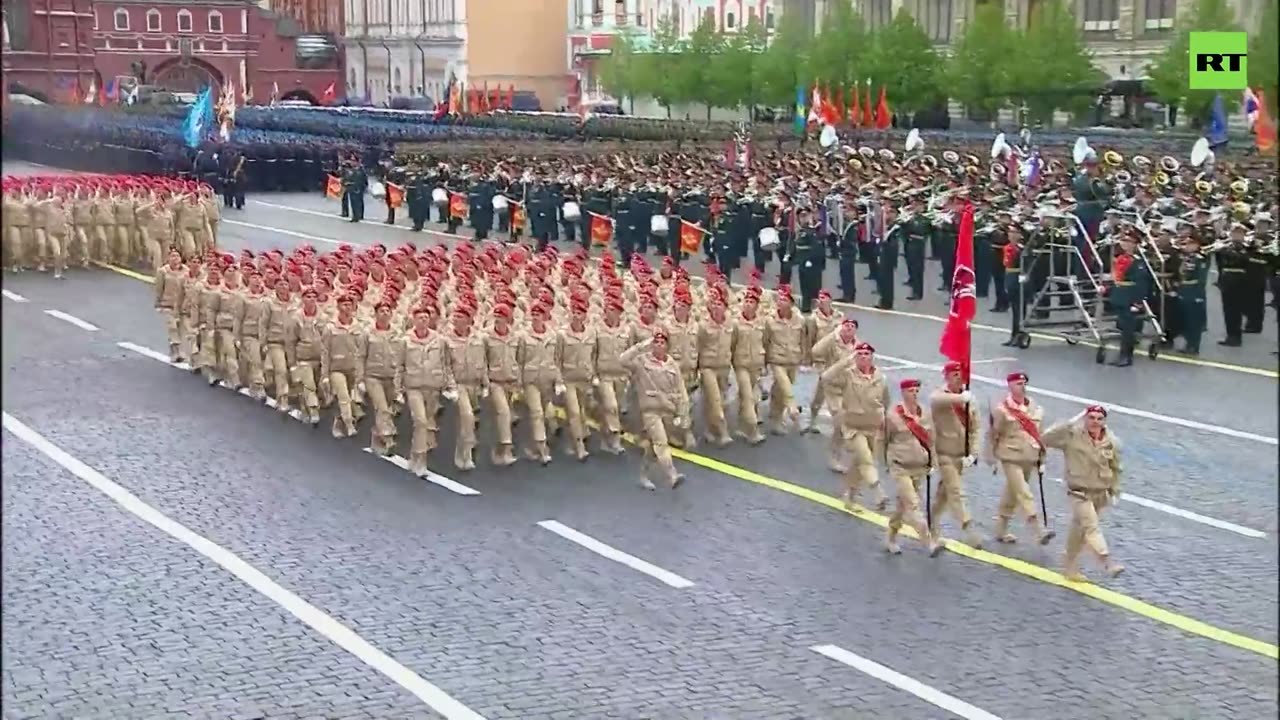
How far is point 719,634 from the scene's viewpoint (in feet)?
33.7

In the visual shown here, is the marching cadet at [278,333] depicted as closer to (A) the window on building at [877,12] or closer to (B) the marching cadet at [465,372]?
(B) the marching cadet at [465,372]

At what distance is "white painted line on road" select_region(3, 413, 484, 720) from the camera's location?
362 inches

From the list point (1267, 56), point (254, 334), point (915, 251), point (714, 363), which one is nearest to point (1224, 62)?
point (1267, 56)

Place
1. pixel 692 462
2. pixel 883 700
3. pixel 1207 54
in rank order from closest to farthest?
pixel 1207 54 → pixel 883 700 → pixel 692 462

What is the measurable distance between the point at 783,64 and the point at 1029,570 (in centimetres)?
3344

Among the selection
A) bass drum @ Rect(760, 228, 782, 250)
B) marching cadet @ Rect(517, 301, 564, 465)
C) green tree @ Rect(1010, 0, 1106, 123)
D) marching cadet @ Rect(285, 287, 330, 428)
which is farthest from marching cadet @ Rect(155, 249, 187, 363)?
bass drum @ Rect(760, 228, 782, 250)

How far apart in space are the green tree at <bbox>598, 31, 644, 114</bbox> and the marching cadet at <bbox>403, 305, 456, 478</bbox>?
4341cm

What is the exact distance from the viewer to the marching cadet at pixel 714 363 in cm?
1598

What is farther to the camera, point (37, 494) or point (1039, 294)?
point (1039, 294)

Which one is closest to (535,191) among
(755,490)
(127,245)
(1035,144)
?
(127,245)

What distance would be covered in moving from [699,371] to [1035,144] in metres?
21.7

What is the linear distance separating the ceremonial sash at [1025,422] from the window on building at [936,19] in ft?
52.7

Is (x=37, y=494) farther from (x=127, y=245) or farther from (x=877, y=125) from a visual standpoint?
(x=877, y=125)

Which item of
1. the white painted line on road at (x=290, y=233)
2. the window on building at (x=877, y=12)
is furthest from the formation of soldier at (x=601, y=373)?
the white painted line on road at (x=290, y=233)
